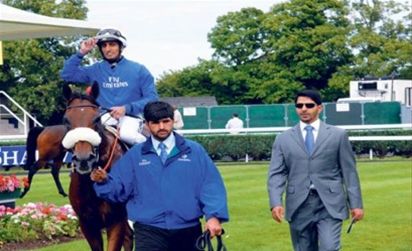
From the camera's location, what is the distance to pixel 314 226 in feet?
26.3

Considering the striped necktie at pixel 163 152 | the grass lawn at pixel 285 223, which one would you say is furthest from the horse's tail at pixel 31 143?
the striped necktie at pixel 163 152

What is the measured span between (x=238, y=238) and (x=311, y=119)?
417 centimetres

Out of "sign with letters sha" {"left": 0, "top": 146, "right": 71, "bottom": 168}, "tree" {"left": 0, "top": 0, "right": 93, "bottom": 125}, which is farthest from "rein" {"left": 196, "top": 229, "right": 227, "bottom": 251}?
"tree" {"left": 0, "top": 0, "right": 93, "bottom": 125}

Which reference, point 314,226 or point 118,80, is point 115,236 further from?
point 314,226

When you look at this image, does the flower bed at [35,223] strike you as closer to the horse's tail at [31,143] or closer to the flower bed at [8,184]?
the flower bed at [8,184]

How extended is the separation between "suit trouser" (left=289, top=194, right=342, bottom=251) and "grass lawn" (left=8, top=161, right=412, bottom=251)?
9.66ft

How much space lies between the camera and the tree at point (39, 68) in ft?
166

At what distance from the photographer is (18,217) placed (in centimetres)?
1202

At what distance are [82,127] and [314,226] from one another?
2107 millimetres

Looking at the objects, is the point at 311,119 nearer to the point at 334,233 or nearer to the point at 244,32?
the point at 334,233

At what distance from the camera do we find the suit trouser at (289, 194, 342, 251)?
25.7ft

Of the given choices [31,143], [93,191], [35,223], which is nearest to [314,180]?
[93,191]

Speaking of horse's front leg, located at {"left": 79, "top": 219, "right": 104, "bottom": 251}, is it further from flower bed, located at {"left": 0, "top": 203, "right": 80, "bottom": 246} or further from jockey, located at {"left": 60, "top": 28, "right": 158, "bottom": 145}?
flower bed, located at {"left": 0, "top": 203, "right": 80, "bottom": 246}

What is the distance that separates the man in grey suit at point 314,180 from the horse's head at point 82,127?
157cm
